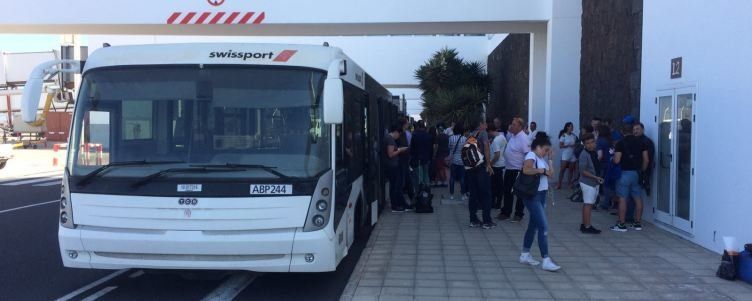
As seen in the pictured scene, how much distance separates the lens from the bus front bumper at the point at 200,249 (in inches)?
213

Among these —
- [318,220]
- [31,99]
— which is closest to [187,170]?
[318,220]

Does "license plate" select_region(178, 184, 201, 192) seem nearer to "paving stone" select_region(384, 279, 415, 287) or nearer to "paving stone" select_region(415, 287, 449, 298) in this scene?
"paving stone" select_region(384, 279, 415, 287)

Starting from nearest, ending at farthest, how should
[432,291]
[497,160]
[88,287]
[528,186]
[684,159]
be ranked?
[432,291] → [88,287] → [528,186] → [684,159] → [497,160]

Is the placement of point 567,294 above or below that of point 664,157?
below

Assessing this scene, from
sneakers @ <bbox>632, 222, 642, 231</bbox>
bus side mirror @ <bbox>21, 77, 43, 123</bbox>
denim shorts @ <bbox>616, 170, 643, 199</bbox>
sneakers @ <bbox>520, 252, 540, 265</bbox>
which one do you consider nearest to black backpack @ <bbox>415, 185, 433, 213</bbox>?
denim shorts @ <bbox>616, 170, 643, 199</bbox>

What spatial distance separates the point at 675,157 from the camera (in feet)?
29.1

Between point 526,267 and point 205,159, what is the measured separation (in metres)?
3.88

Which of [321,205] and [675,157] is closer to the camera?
[321,205]

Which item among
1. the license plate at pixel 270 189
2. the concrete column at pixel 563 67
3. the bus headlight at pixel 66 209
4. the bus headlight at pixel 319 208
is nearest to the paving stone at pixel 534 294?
the bus headlight at pixel 319 208

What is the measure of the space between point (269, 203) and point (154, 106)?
56.9 inches

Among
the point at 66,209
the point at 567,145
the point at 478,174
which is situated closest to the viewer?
the point at 66,209

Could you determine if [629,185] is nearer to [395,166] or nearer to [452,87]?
[395,166]

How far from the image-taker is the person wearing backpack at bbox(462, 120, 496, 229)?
950cm

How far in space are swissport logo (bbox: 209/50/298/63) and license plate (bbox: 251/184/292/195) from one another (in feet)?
3.95
